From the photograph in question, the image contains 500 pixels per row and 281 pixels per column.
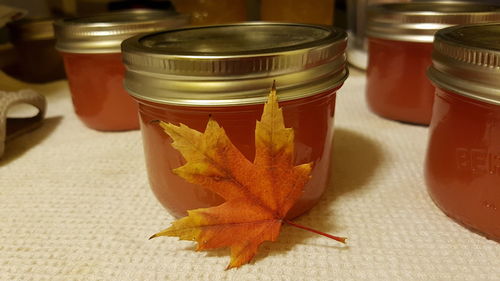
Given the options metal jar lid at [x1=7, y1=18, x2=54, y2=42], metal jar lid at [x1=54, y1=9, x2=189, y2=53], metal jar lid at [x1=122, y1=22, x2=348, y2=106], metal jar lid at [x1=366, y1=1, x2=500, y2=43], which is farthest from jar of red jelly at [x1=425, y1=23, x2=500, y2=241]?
metal jar lid at [x1=7, y1=18, x2=54, y2=42]

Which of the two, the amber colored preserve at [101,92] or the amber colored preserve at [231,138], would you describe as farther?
the amber colored preserve at [101,92]

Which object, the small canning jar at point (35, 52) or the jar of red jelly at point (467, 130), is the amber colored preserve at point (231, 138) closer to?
the jar of red jelly at point (467, 130)

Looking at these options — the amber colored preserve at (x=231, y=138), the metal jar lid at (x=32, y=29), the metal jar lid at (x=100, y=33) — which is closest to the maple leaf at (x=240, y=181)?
the amber colored preserve at (x=231, y=138)

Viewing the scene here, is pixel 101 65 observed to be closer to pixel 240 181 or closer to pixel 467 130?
pixel 240 181

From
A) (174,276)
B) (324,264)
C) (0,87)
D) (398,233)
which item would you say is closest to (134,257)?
(174,276)

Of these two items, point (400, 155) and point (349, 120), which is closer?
point (400, 155)

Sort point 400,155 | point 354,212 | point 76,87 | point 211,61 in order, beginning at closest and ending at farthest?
point 211,61, point 354,212, point 400,155, point 76,87

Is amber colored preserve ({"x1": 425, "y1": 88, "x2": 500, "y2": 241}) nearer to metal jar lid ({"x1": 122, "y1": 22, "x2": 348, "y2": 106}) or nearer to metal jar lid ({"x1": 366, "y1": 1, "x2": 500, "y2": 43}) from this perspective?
metal jar lid ({"x1": 122, "y1": 22, "x2": 348, "y2": 106})

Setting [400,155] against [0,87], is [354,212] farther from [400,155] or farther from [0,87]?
[0,87]
